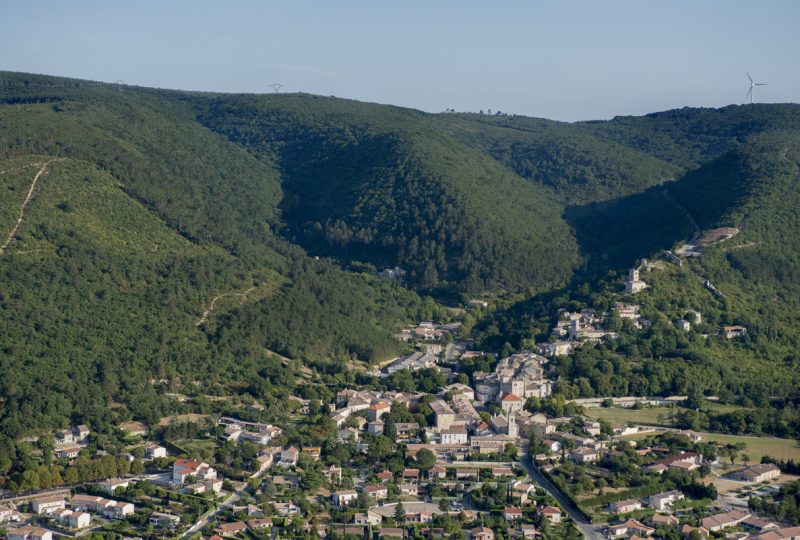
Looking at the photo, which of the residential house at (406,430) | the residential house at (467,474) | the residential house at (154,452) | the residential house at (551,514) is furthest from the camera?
the residential house at (406,430)

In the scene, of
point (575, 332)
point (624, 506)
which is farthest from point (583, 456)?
point (575, 332)

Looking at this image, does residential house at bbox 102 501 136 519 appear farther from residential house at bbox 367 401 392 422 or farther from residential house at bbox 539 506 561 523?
residential house at bbox 367 401 392 422

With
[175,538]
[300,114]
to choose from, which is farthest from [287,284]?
[300,114]

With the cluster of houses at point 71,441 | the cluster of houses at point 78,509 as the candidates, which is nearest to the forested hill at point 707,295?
the cluster of houses at point 71,441

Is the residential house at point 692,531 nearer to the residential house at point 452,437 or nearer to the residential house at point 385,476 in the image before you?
the residential house at point 385,476

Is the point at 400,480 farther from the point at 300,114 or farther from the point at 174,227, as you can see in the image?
the point at 300,114

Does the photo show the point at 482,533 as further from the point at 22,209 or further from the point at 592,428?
the point at 22,209

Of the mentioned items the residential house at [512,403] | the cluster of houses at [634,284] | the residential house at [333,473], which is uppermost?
the cluster of houses at [634,284]

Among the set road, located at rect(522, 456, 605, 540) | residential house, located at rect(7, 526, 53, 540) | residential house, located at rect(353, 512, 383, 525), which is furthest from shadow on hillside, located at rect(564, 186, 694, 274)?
residential house, located at rect(7, 526, 53, 540)
